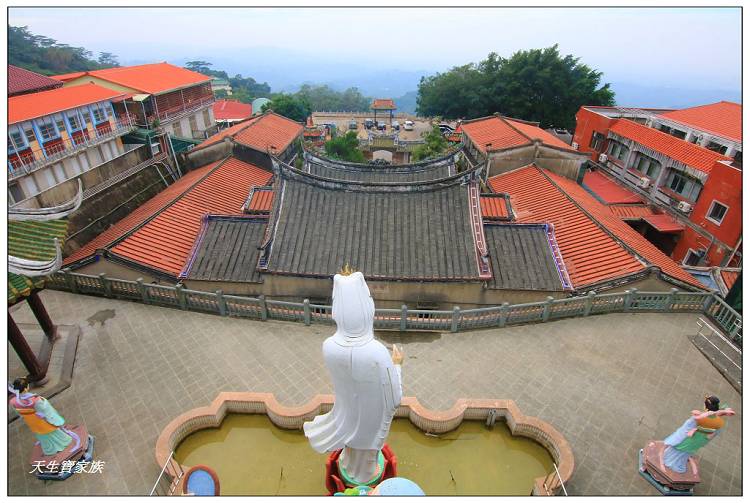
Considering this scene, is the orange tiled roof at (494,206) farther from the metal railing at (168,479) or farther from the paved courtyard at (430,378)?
the metal railing at (168,479)

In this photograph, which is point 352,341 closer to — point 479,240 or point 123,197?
point 479,240

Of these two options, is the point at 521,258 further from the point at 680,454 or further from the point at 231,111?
the point at 231,111

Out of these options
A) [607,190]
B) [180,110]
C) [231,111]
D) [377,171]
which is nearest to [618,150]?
[607,190]

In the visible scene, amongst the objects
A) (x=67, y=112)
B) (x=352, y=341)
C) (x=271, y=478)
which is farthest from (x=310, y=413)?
(x=67, y=112)

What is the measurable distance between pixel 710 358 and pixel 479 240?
23.5 ft

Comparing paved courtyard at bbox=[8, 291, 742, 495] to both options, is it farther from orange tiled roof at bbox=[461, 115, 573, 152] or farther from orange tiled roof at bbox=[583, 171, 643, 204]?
orange tiled roof at bbox=[583, 171, 643, 204]

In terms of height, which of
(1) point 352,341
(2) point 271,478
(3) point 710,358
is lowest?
(2) point 271,478

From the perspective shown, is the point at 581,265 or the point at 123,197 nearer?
the point at 581,265

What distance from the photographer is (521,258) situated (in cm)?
1438

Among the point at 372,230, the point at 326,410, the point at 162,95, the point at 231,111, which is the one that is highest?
the point at 162,95

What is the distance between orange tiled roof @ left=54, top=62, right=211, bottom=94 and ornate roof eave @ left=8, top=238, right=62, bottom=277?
26.2m

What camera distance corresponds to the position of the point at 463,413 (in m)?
9.72

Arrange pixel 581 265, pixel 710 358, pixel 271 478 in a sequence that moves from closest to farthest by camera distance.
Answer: pixel 271 478 → pixel 710 358 → pixel 581 265

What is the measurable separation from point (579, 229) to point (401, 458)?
12563 mm
